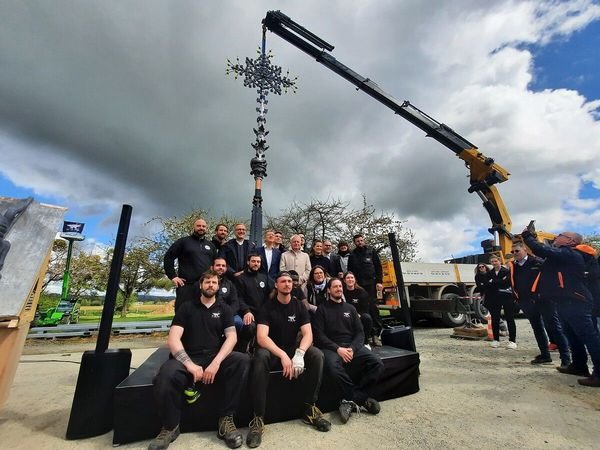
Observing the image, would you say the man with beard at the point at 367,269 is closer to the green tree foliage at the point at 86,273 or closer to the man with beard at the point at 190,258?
the man with beard at the point at 190,258

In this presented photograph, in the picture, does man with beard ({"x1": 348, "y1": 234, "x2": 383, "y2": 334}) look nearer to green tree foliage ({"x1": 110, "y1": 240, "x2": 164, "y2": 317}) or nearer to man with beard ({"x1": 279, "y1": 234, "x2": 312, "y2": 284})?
man with beard ({"x1": 279, "y1": 234, "x2": 312, "y2": 284})

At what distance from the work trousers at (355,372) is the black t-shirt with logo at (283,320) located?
0.42 m

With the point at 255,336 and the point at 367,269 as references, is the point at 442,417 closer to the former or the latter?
the point at 255,336

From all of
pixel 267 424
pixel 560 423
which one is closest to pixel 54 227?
pixel 267 424

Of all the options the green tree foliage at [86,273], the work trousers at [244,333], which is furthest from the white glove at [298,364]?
the green tree foliage at [86,273]

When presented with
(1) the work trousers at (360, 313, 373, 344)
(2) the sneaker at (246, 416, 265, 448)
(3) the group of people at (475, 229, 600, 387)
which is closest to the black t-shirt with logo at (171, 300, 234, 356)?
(2) the sneaker at (246, 416, 265, 448)

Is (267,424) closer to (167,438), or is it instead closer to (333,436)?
(333,436)

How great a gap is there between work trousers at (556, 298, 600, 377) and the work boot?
10.7 feet

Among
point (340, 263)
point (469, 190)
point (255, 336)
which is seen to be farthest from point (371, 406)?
point (469, 190)

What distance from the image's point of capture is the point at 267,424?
9.86 ft

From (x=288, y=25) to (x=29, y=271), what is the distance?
1233 cm

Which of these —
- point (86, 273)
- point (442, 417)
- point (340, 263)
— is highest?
point (86, 273)

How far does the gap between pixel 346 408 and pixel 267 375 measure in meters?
0.91

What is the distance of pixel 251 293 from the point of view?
158 inches
